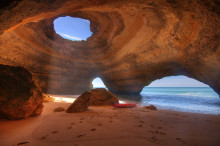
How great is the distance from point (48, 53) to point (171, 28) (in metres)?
8.30

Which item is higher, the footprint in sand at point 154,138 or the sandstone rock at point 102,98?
the sandstone rock at point 102,98

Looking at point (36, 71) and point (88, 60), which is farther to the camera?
point (88, 60)

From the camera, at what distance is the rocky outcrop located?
6.11 feet

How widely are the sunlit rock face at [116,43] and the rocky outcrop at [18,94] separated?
87 cm

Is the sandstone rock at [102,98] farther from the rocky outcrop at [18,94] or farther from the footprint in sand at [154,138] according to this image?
the footprint in sand at [154,138]

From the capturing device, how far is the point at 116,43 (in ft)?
25.6

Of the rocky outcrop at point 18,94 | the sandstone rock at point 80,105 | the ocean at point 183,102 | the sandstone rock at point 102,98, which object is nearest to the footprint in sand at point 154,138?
the sandstone rock at point 80,105

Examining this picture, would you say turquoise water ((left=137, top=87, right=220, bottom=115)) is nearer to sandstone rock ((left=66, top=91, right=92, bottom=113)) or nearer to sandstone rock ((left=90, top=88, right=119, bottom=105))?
sandstone rock ((left=90, top=88, right=119, bottom=105))

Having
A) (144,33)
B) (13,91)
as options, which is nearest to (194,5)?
(144,33)

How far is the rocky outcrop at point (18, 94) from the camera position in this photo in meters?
1.86

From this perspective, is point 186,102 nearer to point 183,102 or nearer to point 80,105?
point 183,102

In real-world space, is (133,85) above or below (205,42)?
below

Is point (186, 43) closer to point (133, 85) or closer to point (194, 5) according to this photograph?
point (194, 5)

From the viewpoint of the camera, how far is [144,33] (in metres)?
5.82
